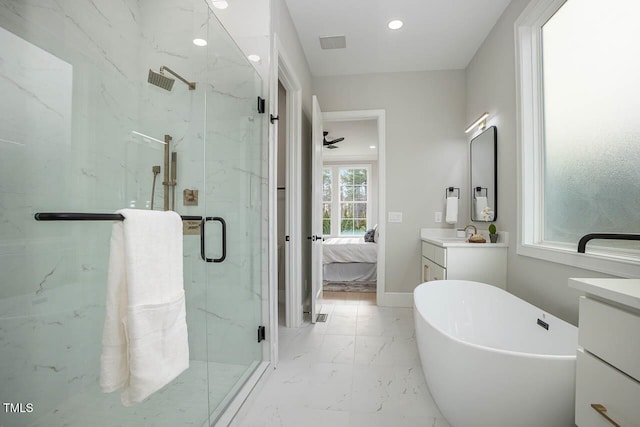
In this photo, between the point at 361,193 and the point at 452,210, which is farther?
the point at 361,193

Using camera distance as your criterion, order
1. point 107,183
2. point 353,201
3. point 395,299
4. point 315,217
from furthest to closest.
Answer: point 353,201 → point 395,299 → point 315,217 → point 107,183

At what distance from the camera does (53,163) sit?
1147mm

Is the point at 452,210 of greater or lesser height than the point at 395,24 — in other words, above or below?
below

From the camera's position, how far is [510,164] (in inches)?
92.5

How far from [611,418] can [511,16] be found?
272 cm

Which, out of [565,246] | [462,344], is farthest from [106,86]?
[565,246]

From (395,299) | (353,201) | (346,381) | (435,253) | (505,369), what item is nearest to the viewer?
(505,369)

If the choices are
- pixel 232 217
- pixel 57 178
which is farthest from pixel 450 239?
pixel 57 178

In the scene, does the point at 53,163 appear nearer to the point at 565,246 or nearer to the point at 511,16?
the point at 565,246

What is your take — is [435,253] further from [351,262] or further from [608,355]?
[608,355]

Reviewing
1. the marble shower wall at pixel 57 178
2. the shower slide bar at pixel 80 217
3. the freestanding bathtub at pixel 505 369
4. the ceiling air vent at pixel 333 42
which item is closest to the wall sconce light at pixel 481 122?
the ceiling air vent at pixel 333 42

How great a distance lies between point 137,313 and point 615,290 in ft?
4.38

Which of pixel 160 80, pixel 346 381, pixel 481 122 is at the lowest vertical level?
pixel 346 381

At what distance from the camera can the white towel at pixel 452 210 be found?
3225 millimetres
